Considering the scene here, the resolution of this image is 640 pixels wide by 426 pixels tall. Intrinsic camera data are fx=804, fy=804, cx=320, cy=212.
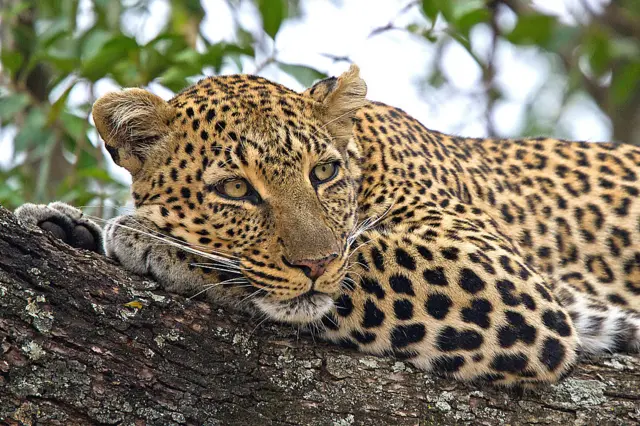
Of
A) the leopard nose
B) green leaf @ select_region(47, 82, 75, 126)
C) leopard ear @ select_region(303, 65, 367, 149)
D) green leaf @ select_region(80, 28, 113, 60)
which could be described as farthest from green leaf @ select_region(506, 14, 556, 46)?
the leopard nose

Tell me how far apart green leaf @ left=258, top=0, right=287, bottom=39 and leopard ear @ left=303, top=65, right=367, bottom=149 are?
1.74 metres

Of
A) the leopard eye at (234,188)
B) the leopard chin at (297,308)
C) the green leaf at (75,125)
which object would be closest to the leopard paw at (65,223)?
the leopard eye at (234,188)

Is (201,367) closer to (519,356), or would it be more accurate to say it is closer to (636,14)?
(519,356)

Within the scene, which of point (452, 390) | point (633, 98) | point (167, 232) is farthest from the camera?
point (633, 98)

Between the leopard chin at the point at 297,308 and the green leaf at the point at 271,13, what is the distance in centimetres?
340

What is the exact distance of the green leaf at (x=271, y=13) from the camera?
293 inches

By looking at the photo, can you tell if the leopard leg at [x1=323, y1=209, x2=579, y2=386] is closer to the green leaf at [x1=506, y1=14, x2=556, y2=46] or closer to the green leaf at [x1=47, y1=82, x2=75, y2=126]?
the green leaf at [x1=47, y1=82, x2=75, y2=126]

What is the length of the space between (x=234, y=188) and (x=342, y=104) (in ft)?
3.75

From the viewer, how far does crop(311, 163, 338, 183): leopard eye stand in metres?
5.58

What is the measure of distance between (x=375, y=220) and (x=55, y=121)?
4.32 metres

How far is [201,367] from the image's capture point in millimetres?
4516

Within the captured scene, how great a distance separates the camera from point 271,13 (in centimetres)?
745

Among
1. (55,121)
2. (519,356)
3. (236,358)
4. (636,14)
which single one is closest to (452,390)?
(519,356)

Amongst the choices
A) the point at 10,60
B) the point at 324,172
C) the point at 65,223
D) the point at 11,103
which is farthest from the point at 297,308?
the point at 10,60
